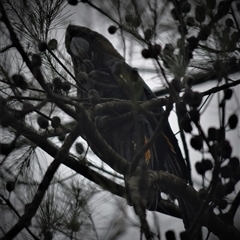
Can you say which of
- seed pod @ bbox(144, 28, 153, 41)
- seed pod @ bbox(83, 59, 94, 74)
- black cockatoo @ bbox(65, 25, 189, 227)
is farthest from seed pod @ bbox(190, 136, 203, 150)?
seed pod @ bbox(83, 59, 94, 74)

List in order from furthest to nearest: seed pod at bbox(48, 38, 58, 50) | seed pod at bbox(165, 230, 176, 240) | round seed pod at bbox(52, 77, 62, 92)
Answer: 1. seed pod at bbox(48, 38, 58, 50)
2. round seed pod at bbox(52, 77, 62, 92)
3. seed pod at bbox(165, 230, 176, 240)

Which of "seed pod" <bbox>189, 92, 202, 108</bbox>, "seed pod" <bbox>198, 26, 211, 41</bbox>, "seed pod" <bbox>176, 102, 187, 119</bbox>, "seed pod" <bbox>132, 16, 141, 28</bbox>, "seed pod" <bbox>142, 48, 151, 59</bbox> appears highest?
"seed pod" <bbox>198, 26, 211, 41</bbox>

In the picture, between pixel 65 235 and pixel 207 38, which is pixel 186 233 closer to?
pixel 65 235

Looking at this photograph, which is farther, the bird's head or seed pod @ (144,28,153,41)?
the bird's head

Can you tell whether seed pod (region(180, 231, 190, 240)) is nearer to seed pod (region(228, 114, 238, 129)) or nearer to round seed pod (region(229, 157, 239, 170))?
round seed pod (region(229, 157, 239, 170))

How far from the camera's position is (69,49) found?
3393mm

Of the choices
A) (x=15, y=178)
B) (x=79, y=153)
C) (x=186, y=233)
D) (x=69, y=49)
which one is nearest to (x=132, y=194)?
(x=186, y=233)

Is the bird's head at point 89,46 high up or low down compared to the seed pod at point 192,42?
up

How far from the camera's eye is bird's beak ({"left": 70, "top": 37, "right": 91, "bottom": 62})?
3418mm

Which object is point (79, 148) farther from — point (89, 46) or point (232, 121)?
point (232, 121)

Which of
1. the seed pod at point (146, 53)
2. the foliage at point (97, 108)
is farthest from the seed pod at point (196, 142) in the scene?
the seed pod at point (146, 53)

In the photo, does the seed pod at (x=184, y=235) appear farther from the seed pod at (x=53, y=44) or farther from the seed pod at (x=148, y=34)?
the seed pod at (x=53, y=44)

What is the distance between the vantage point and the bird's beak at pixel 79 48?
3418mm

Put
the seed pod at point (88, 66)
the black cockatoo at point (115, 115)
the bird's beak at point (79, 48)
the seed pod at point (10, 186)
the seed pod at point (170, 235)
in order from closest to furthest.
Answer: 1. the seed pod at point (170, 235)
2. the seed pod at point (10, 186)
3. the black cockatoo at point (115, 115)
4. the seed pod at point (88, 66)
5. the bird's beak at point (79, 48)
